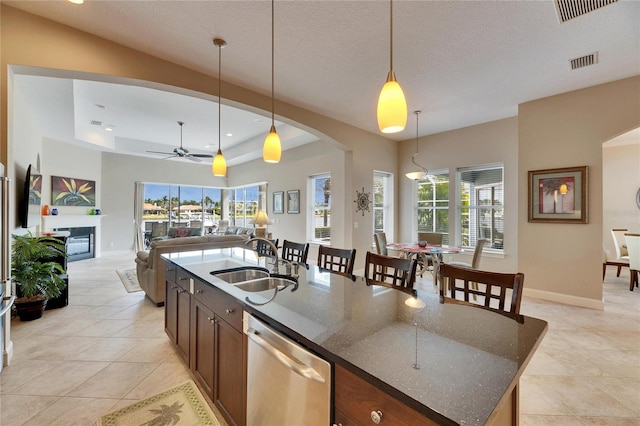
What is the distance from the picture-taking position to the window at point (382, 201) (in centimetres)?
641

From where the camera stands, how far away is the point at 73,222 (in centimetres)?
682

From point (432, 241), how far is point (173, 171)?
8.64 meters

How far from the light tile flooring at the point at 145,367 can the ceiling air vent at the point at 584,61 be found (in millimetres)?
3054

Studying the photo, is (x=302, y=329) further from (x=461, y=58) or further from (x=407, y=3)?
(x=461, y=58)

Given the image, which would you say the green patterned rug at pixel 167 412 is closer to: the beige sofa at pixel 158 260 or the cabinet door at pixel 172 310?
the cabinet door at pixel 172 310

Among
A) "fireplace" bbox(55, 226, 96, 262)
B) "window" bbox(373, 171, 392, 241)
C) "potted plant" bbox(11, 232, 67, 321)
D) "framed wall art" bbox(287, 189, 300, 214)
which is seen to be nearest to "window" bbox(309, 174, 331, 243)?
"framed wall art" bbox(287, 189, 300, 214)

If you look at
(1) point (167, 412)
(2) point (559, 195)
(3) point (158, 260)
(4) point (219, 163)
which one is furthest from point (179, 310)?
(2) point (559, 195)

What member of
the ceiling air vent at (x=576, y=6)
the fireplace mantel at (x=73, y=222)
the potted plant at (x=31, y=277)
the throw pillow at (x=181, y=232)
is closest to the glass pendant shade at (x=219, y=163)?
the potted plant at (x=31, y=277)

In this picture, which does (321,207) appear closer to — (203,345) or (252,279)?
(252,279)

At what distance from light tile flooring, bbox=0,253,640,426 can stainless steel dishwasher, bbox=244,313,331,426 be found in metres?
1.29

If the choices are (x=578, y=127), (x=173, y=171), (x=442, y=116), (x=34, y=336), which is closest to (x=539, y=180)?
(x=578, y=127)

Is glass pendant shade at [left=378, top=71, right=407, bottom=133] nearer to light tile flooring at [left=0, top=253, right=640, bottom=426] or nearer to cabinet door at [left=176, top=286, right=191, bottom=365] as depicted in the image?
cabinet door at [left=176, top=286, right=191, bottom=365]

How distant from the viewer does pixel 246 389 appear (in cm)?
139

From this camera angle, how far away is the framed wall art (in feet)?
23.8
